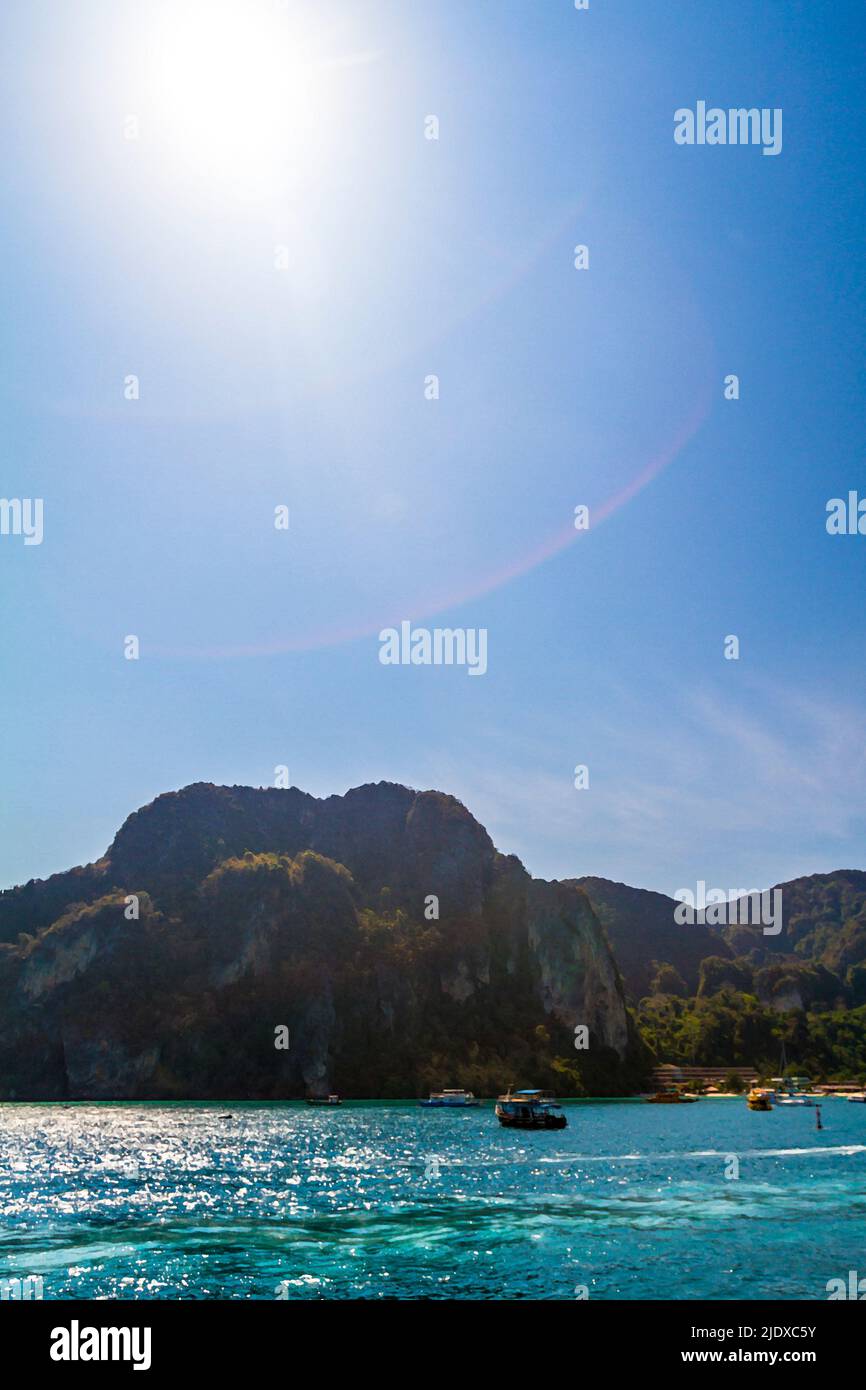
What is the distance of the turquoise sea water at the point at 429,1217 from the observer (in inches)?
1323

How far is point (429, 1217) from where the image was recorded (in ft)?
152

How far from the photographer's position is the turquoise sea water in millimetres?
33594

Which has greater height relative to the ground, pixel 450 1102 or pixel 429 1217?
pixel 429 1217

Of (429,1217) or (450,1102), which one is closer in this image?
(429,1217)

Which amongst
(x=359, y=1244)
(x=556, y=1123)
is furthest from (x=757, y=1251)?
(x=556, y=1123)

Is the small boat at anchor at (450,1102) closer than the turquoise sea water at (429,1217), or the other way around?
the turquoise sea water at (429,1217)

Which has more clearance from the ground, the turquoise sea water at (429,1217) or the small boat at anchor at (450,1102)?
the turquoise sea water at (429,1217)

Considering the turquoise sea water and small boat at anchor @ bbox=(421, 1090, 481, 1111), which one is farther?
small boat at anchor @ bbox=(421, 1090, 481, 1111)

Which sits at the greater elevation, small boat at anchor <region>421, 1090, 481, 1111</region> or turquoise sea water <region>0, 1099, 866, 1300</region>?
turquoise sea water <region>0, 1099, 866, 1300</region>
